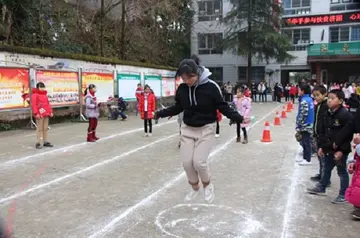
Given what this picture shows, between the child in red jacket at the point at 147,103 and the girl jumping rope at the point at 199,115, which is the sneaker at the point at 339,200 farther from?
the child in red jacket at the point at 147,103

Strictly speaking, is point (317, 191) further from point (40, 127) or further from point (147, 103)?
point (40, 127)

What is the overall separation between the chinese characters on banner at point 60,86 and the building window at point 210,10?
27.5 meters

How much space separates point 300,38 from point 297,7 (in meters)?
3.20

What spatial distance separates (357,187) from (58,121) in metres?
12.8

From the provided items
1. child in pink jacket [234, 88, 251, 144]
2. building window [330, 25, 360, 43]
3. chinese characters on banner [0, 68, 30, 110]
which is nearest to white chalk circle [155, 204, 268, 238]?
child in pink jacket [234, 88, 251, 144]

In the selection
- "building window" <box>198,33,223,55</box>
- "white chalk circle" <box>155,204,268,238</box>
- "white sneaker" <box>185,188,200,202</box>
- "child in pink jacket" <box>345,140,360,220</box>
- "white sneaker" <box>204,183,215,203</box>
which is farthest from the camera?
"building window" <box>198,33,223,55</box>

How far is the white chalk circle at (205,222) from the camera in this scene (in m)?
4.00

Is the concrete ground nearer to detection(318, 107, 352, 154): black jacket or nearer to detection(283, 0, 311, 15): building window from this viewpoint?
detection(318, 107, 352, 154): black jacket

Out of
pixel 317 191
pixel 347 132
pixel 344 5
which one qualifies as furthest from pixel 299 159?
pixel 344 5

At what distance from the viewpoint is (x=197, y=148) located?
4.55 m

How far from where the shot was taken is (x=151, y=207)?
4.86 m

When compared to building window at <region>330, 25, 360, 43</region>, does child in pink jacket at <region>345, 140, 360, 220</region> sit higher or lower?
lower

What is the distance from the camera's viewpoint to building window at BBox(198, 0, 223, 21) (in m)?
39.7

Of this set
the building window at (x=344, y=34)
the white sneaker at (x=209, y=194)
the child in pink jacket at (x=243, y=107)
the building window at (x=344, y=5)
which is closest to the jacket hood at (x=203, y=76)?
the white sneaker at (x=209, y=194)
